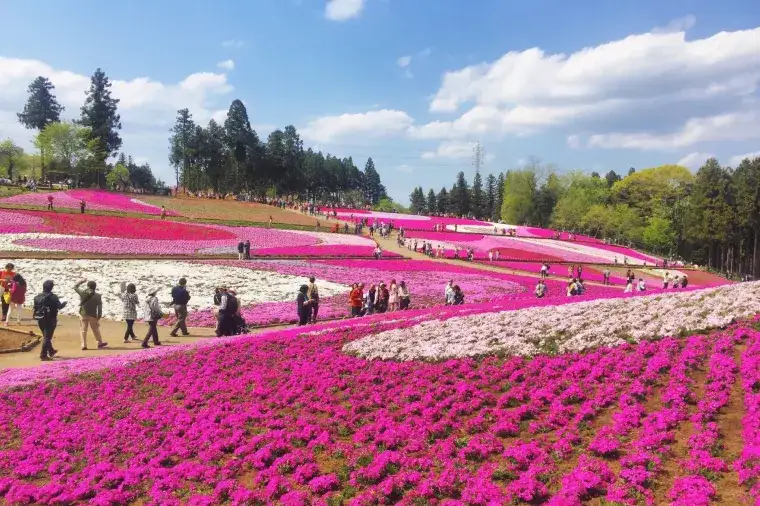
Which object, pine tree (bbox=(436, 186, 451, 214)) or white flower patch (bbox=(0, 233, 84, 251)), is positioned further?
pine tree (bbox=(436, 186, 451, 214))

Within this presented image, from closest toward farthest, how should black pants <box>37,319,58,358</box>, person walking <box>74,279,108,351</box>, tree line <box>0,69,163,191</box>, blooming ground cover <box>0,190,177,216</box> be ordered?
1. black pants <box>37,319,58,358</box>
2. person walking <box>74,279,108,351</box>
3. blooming ground cover <box>0,190,177,216</box>
4. tree line <box>0,69,163,191</box>

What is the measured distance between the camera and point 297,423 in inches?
401

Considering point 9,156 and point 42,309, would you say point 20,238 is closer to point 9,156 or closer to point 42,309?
point 42,309

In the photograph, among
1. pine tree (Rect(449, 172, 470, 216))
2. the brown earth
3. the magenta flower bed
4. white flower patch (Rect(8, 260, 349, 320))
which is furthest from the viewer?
pine tree (Rect(449, 172, 470, 216))

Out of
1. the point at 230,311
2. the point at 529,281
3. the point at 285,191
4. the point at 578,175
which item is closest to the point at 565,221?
the point at 578,175

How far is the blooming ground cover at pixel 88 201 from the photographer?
5868 centimetres

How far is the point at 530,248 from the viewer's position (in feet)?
202

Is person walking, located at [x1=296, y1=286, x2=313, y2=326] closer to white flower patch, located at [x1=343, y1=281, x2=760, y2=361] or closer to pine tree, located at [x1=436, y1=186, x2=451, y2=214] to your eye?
white flower patch, located at [x1=343, y1=281, x2=760, y2=361]

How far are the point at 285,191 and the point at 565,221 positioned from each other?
6103 cm

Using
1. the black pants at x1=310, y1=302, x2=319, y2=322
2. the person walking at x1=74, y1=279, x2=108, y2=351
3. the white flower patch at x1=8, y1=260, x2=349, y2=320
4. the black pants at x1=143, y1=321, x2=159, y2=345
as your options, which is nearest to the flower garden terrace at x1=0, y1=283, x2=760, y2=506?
the person walking at x1=74, y1=279, x2=108, y2=351

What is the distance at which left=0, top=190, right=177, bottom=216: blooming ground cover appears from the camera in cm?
5868

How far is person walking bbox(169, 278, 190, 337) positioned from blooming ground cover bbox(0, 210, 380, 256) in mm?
19464

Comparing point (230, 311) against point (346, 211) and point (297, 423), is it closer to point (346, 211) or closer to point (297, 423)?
point (297, 423)

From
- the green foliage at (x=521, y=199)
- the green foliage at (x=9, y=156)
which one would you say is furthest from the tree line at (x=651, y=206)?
the green foliage at (x=9, y=156)
